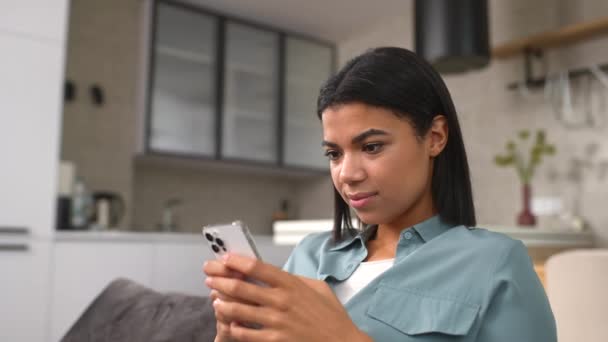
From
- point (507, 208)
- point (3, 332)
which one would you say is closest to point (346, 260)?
point (3, 332)

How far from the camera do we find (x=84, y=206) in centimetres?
301

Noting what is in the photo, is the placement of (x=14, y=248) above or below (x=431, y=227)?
below

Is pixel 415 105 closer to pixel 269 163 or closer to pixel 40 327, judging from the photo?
pixel 40 327

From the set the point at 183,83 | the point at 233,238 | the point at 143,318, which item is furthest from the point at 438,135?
the point at 183,83

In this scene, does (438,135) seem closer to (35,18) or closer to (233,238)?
(233,238)

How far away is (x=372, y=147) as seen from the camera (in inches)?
30.8

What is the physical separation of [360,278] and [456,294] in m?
0.17

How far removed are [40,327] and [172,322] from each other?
182 cm

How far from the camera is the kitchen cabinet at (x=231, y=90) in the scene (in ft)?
12.2

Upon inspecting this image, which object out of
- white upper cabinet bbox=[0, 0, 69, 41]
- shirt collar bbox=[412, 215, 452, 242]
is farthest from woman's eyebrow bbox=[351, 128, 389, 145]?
white upper cabinet bbox=[0, 0, 69, 41]

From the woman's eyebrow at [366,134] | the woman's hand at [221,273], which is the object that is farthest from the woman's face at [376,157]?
the woman's hand at [221,273]

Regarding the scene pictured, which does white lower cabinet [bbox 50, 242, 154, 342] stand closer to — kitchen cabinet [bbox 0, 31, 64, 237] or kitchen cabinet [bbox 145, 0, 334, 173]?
kitchen cabinet [bbox 0, 31, 64, 237]

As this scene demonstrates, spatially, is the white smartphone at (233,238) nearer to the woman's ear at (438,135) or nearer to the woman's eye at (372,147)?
the woman's eye at (372,147)

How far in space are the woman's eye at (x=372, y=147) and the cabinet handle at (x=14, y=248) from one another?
219 centimetres
